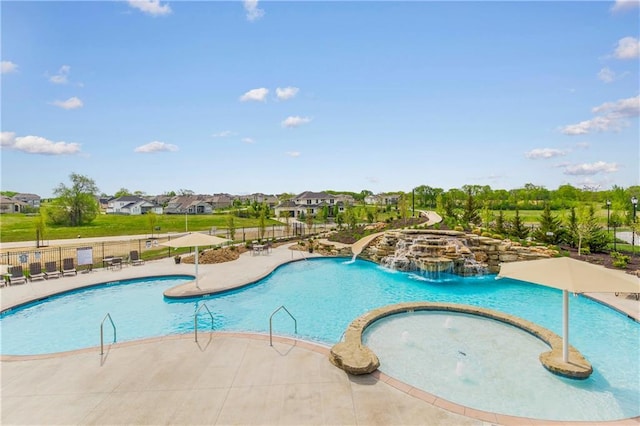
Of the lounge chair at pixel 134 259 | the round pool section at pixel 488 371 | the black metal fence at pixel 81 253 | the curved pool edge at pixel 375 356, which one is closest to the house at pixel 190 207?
the black metal fence at pixel 81 253

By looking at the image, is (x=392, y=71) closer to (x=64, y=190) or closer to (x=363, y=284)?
(x=363, y=284)

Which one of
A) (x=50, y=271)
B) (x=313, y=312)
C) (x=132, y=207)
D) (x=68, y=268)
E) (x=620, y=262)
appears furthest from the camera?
(x=132, y=207)

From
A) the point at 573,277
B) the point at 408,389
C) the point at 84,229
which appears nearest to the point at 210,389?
the point at 408,389

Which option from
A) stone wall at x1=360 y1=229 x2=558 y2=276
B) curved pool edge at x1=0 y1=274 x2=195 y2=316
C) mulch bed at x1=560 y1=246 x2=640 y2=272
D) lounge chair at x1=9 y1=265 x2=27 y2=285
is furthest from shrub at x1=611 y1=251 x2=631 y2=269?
lounge chair at x1=9 y1=265 x2=27 y2=285

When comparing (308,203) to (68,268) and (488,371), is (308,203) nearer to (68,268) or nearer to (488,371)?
(68,268)

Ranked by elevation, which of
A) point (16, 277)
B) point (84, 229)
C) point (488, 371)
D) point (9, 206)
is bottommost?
point (488, 371)

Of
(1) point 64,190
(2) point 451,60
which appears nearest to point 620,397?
(2) point 451,60

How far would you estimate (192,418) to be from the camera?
467 centimetres

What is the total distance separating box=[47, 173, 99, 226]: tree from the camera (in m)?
46.0

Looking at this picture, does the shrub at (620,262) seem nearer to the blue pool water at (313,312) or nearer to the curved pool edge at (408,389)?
the blue pool water at (313,312)

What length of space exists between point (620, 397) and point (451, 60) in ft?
50.4

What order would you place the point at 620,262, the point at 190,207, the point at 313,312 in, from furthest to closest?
the point at 190,207, the point at 620,262, the point at 313,312

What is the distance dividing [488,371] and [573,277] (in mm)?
2587

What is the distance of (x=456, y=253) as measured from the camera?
58.0 ft
